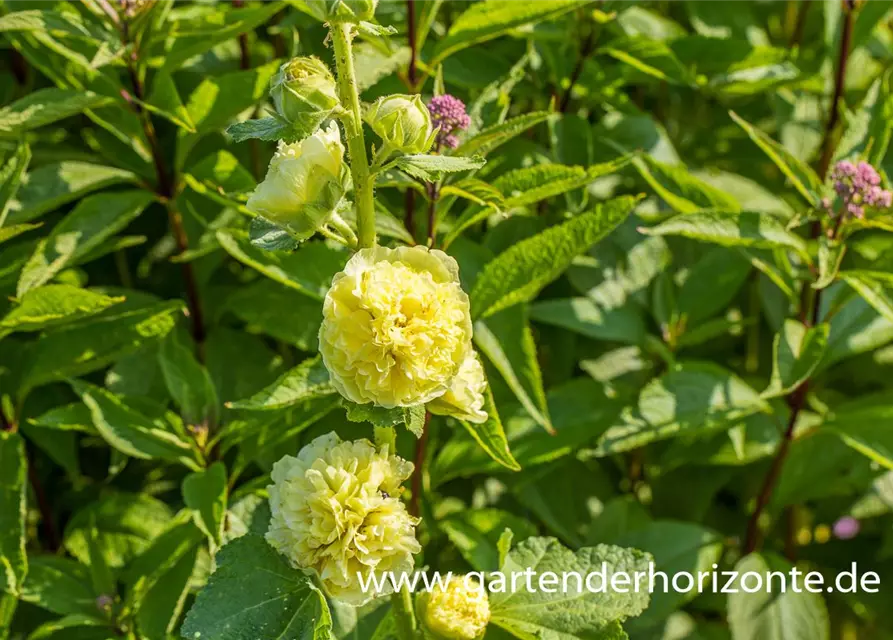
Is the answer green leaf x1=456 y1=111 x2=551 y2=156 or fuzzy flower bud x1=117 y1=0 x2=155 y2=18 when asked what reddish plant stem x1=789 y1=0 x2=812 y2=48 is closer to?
green leaf x1=456 y1=111 x2=551 y2=156

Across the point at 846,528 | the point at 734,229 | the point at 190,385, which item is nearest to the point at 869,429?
the point at 734,229

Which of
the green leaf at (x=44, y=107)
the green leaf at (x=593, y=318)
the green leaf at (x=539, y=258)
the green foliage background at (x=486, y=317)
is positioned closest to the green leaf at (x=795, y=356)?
A: the green foliage background at (x=486, y=317)

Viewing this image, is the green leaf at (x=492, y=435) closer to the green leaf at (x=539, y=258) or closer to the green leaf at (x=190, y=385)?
the green leaf at (x=539, y=258)

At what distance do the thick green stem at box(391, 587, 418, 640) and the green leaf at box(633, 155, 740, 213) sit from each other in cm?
77

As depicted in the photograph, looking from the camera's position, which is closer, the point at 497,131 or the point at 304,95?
the point at 304,95

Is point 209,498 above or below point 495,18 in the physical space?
below

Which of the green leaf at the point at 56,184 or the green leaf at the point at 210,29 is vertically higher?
the green leaf at the point at 210,29

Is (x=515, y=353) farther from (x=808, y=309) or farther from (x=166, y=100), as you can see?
(x=166, y=100)

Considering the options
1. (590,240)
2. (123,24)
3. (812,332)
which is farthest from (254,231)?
(812,332)

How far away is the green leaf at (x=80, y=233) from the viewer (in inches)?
59.2

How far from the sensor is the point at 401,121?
1023mm

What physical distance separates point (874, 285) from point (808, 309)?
227 mm

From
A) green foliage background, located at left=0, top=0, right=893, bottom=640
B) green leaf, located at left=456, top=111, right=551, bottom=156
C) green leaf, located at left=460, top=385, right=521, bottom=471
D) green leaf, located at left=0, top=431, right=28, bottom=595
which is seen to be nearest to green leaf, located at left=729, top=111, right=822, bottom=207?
green foliage background, located at left=0, top=0, right=893, bottom=640

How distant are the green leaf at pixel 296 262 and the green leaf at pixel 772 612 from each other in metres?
0.89
